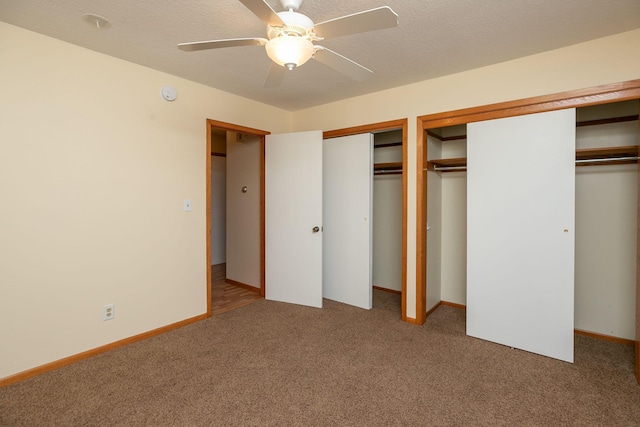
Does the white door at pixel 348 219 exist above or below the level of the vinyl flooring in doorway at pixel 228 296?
above

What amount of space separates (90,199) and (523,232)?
3.47 meters

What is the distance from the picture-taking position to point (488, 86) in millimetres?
2701

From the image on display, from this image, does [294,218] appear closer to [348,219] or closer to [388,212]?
[348,219]

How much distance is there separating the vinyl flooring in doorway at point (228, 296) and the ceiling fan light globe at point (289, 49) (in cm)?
273

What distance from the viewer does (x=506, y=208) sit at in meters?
2.62

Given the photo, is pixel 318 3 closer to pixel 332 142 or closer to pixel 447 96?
pixel 447 96

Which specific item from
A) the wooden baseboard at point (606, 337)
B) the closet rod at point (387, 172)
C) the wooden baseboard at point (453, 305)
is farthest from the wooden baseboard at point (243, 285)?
the wooden baseboard at point (606, 337)

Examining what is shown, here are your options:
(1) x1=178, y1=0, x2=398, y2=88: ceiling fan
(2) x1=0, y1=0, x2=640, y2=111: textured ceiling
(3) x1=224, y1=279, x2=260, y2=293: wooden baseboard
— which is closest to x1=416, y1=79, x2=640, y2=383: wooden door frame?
(2) x1=0, y1=0, x2=640, y2=111: textured ceiling

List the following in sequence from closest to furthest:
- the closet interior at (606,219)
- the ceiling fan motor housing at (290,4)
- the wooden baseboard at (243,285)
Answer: the ceiling fan motor housing at (290,4), the closet interior at (606,219), the wooden baseboard at (243,285)

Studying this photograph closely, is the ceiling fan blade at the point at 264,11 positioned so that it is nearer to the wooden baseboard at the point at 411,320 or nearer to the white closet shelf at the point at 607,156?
the white closet shelf at the point at 607,156

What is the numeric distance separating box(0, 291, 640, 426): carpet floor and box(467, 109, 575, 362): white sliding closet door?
22 cm

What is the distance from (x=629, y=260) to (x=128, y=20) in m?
4.15

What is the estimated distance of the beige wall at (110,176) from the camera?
84.4 inches

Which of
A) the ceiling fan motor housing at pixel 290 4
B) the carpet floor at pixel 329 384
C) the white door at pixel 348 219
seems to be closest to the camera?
the ceiling fan motor housing at pixel 290 4
